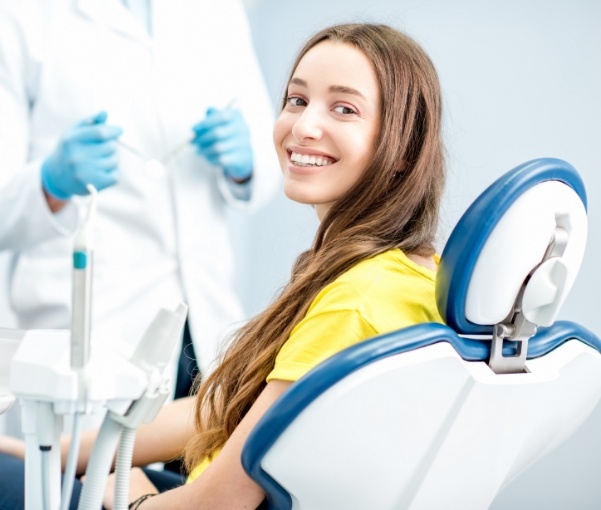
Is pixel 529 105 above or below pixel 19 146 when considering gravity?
above

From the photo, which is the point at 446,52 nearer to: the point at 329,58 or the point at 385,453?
the point at 329,58

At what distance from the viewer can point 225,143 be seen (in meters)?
1.96

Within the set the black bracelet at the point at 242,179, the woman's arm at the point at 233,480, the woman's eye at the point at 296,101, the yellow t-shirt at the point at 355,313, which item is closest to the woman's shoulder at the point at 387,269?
the yellow t-shirt at the point at 355,313

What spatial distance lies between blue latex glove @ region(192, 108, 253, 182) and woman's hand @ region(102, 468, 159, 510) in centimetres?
91

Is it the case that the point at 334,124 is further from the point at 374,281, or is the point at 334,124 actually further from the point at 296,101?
the point at 374,281

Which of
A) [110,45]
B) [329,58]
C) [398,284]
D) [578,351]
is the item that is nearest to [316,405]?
[398,284]

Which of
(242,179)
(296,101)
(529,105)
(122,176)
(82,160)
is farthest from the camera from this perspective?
(529,105)

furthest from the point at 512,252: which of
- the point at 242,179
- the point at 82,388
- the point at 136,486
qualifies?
the point at 242,179

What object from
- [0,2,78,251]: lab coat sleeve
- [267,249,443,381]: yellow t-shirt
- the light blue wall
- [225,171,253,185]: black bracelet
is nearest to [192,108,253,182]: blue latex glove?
[225,171,253,185]: black bracelet

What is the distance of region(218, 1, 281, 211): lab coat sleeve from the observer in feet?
6.69

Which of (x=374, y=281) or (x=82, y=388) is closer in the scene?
(x=82, y=388)

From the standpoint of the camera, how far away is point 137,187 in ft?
6.22

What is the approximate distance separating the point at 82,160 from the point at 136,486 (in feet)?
2.75

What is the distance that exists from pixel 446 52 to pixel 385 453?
1.75 metres
